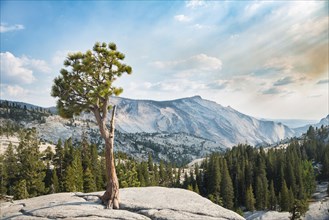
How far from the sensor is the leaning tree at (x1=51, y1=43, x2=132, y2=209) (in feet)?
104

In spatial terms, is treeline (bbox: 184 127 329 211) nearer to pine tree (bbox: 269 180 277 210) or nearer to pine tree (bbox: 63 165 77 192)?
pine tree (bbox: 269 180 277 210)

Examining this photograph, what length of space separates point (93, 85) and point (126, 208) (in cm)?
1264

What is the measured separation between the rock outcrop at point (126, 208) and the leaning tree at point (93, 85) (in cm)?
270

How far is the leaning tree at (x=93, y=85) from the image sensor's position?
104 ft

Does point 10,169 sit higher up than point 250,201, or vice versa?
point 10,169

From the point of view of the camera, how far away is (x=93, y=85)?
32719 millimetres

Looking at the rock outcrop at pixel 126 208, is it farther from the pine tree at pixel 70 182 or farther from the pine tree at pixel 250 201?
the pine tree at pixel 250 201

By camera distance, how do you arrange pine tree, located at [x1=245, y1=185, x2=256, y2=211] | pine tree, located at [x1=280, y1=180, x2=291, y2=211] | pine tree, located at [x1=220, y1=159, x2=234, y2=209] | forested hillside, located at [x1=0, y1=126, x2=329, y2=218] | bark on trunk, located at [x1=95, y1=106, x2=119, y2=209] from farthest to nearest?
1. pine tree, located at [x1=220, y1=159, x2=234, y2=209]
2. pine tree, located at [x1=245, y1=185, x2=256, y2=211]
3. pine tree, located at [x1=280, y1=180, x2=291, y2=211]
4. forested hillside, located at [x1=0, y1=126, x2=329, y2=218]
5. bark on trunk, located at [x1=95, y1=106, x2=119, y2=209]

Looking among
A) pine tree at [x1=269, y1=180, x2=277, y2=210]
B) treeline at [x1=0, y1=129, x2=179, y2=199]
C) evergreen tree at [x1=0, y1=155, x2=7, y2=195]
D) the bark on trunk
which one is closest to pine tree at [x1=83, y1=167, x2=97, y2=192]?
treeline at [x1=0, y1=129, x2=179, y2=199]

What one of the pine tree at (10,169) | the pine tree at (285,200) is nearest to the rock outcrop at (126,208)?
the pine tree at (10,169)

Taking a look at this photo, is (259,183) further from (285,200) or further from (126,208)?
(126,208)

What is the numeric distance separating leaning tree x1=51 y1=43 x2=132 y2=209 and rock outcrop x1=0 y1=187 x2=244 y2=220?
2.70 metres

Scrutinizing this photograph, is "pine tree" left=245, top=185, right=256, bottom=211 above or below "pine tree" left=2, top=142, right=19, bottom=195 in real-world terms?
below

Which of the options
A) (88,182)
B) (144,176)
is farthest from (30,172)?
(144,176)
